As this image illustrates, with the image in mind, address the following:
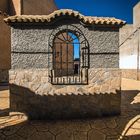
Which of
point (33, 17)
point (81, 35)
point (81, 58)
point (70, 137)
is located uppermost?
point (33, 17)

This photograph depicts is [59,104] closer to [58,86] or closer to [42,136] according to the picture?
[58,86]

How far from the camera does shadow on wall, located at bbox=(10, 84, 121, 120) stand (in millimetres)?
6262

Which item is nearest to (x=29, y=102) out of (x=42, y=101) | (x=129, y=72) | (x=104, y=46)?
(x=42, y=101)

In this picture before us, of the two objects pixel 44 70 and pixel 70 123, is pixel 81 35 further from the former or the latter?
pixel 70 123

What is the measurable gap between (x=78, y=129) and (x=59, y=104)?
49.8 inches

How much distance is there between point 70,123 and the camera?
5973mm

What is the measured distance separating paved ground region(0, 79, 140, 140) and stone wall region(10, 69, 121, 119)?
346mm

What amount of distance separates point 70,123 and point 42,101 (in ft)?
4.30

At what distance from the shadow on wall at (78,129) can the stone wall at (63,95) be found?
111 mm

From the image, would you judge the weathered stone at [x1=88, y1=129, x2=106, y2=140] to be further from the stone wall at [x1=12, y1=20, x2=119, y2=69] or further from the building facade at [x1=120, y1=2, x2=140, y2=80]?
the building facade at [x1=120, y1=2, x2=140, y2=80]

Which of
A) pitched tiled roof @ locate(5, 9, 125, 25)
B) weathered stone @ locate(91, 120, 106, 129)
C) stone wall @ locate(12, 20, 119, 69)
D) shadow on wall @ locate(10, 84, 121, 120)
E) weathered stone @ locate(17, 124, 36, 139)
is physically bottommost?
weathered stone @ locate(17, 124, 36, 139)

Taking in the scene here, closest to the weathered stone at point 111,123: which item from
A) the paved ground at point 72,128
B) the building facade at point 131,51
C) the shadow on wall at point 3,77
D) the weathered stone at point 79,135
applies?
the paved ground at point 72,128

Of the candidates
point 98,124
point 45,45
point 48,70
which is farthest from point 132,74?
point 45,45

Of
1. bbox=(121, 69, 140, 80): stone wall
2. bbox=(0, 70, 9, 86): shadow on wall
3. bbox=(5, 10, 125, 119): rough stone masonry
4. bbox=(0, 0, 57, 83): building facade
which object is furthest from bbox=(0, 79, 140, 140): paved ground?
bbox=(121, 69, 140, 80): stone wall
